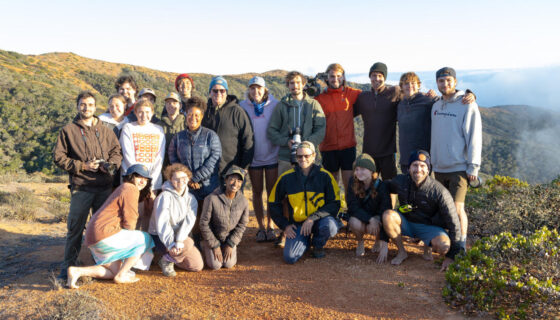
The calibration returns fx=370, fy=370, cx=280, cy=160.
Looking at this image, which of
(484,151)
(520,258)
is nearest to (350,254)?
(520,258)

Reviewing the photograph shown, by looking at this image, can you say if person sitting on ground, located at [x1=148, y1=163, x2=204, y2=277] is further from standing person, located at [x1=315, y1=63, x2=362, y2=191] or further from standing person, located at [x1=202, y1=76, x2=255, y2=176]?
standing person, located at [x1=315, y1=63, x2=362, y2=191]

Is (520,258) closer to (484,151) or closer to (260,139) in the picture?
(260,139)

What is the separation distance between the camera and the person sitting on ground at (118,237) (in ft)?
13.8

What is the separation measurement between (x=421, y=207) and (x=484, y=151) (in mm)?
46286

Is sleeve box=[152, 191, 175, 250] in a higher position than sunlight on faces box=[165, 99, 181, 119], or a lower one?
lower

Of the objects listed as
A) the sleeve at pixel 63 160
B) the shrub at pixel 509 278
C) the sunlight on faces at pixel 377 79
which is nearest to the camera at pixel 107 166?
the sleeve at pixel 63 160

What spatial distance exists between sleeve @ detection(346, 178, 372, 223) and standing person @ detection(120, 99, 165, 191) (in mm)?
2616

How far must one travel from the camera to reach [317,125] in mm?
5539

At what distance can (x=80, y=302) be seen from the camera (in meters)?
3.72

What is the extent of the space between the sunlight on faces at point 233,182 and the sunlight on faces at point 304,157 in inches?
32.8

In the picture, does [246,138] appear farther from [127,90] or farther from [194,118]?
[127,90]

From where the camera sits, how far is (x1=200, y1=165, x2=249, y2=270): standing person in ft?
15.8

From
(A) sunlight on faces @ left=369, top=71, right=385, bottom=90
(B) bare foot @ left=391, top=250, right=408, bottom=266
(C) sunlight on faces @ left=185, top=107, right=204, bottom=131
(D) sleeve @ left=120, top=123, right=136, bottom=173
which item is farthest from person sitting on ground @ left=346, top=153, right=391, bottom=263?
(D) sleeve @ left=120, top=123, right=136, bottom=173

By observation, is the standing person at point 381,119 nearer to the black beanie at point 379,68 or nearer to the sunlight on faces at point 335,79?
the black beanie at point 379,68
